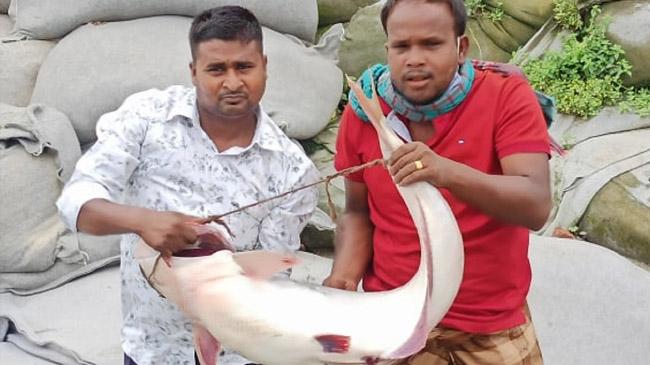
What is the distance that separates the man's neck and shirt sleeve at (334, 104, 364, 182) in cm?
14

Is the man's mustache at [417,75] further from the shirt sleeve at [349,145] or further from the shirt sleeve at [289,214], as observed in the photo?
the shirt sleeve at [289,214]

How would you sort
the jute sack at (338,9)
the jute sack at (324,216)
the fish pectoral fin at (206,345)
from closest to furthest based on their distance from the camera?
the fish pectoral fin at (206,345) < the jute sack at (324,216) < the jute sack at (338,9)

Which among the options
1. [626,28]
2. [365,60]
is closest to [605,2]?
[626,28]

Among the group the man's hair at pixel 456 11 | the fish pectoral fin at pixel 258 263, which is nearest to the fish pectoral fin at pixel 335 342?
the fish pectoral fin at pixel 258 263

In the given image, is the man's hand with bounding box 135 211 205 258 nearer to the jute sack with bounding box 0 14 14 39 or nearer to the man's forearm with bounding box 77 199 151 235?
the man's forearm with bounding box 77 199 151 235

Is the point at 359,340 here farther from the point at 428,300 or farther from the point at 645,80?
the point at 645,80

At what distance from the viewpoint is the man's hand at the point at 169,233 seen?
1220 mm

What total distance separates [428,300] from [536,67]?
2.03m

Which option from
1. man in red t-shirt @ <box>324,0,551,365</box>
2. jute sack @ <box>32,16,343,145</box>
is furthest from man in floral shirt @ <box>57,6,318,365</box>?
jute sack @ <box>32,16,343,145</box>

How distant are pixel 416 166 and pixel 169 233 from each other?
32 centimetres

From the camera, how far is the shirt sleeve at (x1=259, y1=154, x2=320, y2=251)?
1481 millimetres

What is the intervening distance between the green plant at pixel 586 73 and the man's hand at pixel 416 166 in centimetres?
189

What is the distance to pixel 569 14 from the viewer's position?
3.09m

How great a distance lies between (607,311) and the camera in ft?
7.49
